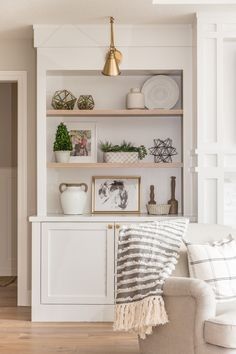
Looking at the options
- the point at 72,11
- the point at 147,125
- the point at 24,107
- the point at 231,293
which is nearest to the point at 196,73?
the point at 147,125

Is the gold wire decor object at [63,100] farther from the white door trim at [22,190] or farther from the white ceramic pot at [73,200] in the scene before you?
the white ceramic pot at [73,200]

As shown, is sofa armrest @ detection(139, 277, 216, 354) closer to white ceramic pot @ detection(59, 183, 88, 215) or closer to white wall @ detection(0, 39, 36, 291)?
white ceramic pot @ detection(59, 183, 88, 215)

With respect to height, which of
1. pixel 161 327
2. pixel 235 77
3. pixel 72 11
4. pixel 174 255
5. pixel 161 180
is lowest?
pixel 161 327

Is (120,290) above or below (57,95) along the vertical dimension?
below

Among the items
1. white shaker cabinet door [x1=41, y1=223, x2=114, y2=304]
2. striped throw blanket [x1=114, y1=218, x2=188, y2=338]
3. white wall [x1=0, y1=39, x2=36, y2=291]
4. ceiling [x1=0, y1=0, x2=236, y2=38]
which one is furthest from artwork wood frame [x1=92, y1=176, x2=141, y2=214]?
striped throw blanket [x1=114, y1=218, x2=188, y2=338]

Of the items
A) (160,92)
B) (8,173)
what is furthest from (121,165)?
(8,173)

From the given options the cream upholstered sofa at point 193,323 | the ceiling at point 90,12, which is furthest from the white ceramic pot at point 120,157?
the cream upholstered sofa at point 193,323

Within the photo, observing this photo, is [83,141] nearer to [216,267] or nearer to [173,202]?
[173,202]

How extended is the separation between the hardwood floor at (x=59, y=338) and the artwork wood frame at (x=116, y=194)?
1044 millimetres

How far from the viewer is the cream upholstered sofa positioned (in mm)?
3543

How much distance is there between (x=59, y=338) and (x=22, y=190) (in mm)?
1641

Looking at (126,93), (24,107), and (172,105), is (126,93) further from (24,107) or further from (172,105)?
(24,107)

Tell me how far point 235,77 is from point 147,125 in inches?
35.6

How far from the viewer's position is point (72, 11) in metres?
5.16
